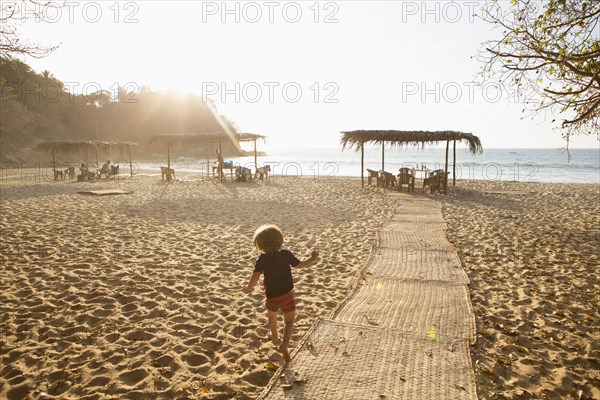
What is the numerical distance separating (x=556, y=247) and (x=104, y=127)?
68907 mm

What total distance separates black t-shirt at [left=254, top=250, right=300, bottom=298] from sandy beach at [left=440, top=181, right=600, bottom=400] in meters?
1.66

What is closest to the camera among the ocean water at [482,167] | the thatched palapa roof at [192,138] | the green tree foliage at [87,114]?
the thatched palapa roof at [192,138]

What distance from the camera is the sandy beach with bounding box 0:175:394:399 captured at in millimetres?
2863

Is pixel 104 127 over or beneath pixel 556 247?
over

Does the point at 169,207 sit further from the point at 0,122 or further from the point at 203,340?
the point at 0,122

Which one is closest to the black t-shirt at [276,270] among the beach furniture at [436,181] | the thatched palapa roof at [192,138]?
the beach furniture at [436,181]

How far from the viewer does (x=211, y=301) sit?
14.2 feet

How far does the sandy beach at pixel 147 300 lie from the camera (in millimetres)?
2863

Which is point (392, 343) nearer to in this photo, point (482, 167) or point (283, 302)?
point (283, 302)

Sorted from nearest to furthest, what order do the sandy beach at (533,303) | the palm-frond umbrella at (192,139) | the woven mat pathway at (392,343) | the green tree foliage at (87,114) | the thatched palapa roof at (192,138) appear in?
the woven mat pathway at (392,343)
the sandy beach at (533,303)
the palm-frond umbrella at (192,139)
the thatched palapa roof at (192,138)
the green tree foliage at (87,114)

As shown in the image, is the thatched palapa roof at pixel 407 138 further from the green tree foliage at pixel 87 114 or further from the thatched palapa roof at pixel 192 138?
the green tree foliage at pixel 87 114

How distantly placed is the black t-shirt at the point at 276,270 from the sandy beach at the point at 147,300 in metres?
0.64

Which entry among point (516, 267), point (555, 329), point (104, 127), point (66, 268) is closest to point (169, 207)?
point (66, 268)

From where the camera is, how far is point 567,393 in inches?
105
